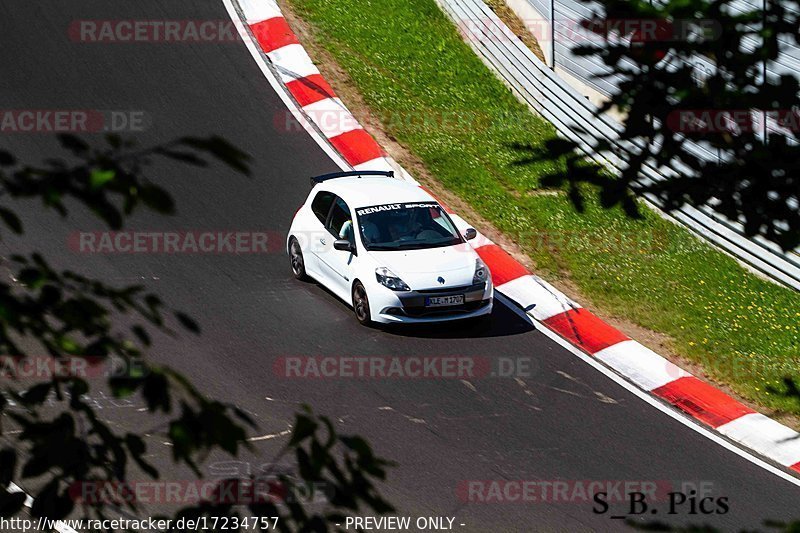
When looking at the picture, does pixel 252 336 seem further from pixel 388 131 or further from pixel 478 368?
pixel 388 131

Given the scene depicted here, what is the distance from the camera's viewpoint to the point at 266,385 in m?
11.8

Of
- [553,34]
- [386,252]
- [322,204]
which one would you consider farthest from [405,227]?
[553,34]

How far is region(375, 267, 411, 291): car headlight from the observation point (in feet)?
42.3

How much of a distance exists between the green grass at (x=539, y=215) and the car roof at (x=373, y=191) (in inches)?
70.5

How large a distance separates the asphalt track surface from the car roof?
50.4 inches

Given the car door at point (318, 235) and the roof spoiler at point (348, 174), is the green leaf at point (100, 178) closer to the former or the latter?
the car door at point (318, 235)

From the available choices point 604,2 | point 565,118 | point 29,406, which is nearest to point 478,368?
point 565,118

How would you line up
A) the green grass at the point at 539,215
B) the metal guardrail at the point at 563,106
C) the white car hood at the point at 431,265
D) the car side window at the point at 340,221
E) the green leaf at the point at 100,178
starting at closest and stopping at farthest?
the green leaf at the point at 100,178, the white car hood at the point at 431,265, the green grass at the point at 539,215, the car side window at the point at 340,221, the metal guardrail at the point at 563,106

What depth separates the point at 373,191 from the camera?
46.2 feet

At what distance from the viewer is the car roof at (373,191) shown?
13.9 meters

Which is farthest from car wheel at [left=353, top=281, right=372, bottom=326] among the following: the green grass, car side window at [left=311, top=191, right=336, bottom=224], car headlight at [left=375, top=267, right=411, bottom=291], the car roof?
the green grass

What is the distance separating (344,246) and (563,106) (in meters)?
5.56

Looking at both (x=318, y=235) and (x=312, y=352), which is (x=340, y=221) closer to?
(x=318, y=235)

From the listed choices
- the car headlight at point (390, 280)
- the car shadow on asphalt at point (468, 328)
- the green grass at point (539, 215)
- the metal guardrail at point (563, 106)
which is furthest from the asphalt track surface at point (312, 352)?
the metal guardrail at point (563, 106)
